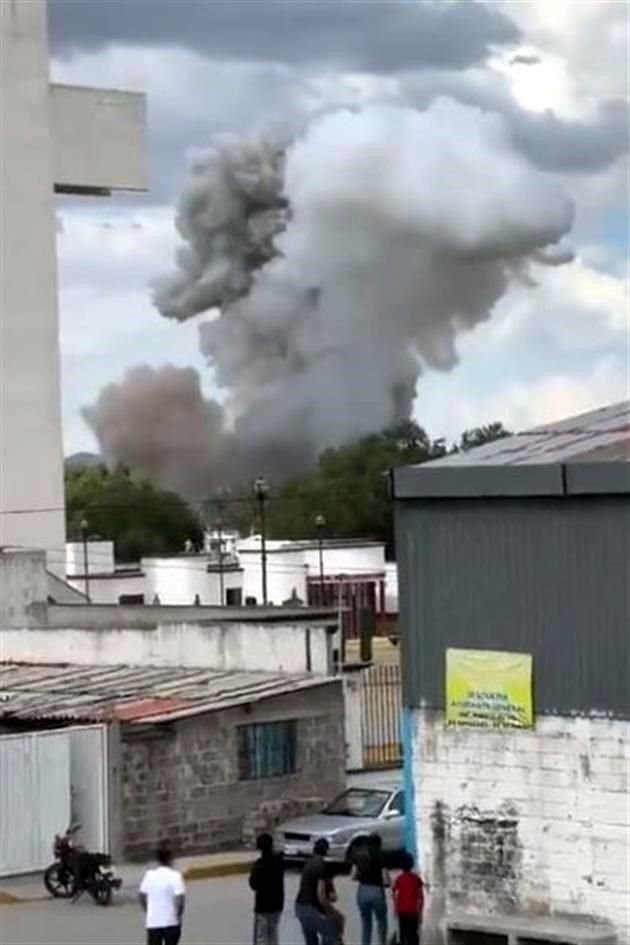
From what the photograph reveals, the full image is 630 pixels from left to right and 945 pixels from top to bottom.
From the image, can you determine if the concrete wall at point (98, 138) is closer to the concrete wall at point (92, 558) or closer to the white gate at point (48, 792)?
the concrete wall at point (92, 558)

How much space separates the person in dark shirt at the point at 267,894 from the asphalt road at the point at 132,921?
5.18ft

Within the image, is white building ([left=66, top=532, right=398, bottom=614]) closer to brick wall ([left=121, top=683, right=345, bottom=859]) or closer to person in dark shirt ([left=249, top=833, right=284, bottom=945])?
brick wall ([left=121, top=683, right=345, bottom=859])

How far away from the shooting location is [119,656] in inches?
1367

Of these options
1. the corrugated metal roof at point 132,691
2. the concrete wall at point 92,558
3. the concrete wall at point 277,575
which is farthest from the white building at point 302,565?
the corrugated metal roof at point 132,691

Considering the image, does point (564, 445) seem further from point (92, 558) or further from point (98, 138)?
point (92, 558)

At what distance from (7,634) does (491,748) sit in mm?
18621

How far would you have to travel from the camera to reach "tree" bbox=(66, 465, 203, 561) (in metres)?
97.5

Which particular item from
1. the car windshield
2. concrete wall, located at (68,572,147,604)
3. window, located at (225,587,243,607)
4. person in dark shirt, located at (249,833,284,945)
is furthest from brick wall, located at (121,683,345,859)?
window, located at (225,587,243,607)

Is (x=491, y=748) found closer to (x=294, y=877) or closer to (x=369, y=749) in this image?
(x=294, y=877)

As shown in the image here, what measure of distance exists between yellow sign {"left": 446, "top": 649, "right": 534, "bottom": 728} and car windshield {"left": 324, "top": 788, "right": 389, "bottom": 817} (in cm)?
865

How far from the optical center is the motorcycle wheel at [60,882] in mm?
25328

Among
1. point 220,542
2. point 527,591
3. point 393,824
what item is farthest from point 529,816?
point 220,542

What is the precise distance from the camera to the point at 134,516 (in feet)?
327

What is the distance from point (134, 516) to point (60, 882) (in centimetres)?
7432
